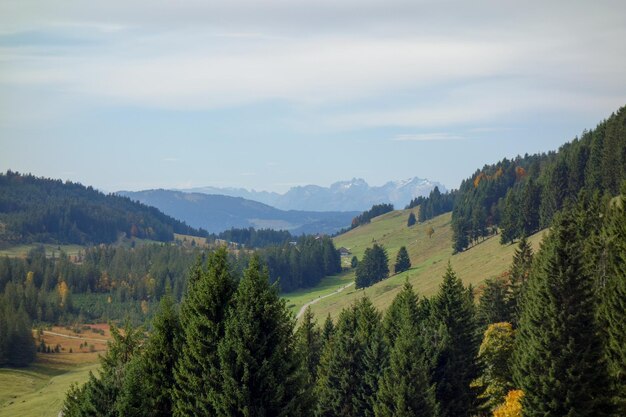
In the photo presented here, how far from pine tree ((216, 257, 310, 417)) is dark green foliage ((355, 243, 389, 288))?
506 feet

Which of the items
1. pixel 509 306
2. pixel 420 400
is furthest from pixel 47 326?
pixel 420 400

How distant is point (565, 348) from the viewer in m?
33.5

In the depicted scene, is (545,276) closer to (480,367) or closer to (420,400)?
(420,400)

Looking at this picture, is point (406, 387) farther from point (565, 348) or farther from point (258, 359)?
point (258, 359)

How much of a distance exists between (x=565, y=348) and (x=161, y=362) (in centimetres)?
2245

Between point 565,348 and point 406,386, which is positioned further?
point 406,386

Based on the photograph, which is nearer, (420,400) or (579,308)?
(579,308)

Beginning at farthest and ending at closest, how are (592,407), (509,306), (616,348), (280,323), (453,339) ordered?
1. (509,306)
2. (453,339)
3. (616,348)
4. (592,407)
5. (280,323)

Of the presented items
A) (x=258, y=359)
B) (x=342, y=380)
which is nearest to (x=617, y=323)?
(x=342, y=380)

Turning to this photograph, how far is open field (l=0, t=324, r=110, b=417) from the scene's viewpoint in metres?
90.0

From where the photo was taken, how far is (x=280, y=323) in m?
26.6

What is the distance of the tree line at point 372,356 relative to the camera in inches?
1005

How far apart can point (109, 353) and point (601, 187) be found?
11235cm

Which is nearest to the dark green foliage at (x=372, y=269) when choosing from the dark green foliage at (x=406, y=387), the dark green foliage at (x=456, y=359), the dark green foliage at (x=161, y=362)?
the dark green foliage at (x=456, y=359)
